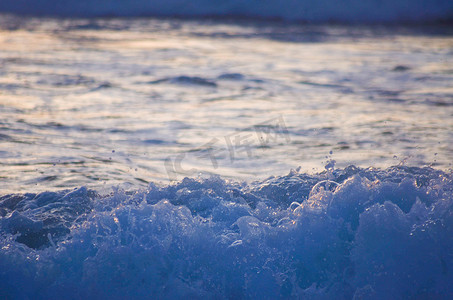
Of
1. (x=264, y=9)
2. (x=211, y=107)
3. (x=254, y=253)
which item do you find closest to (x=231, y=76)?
(x=211, y=107)

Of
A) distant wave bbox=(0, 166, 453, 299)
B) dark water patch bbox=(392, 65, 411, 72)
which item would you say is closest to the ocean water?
distant wave bbox=(0, 166, 453, 299)

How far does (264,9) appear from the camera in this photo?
1595cm

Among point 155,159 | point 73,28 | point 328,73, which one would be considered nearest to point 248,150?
point 155,159

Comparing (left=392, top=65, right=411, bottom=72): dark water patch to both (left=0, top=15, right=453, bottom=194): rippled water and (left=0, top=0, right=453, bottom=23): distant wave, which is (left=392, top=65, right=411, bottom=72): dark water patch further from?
(left=0, top=0, right=453, bottom=23): distant wave

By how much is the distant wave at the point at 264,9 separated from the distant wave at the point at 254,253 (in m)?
13.3

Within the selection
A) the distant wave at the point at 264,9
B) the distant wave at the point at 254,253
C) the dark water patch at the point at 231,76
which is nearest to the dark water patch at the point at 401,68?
the dark water patch at the point at 231,76

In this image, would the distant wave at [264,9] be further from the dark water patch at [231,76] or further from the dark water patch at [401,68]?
the dark water patch at [231,76]

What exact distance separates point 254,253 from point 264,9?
14.1 metres

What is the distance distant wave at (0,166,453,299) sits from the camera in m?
2.70

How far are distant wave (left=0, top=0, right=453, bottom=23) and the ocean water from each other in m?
5.71

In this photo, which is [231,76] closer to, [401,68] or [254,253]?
[401,68]

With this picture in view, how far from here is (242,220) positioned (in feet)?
9.52

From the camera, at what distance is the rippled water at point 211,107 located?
14.6 ft

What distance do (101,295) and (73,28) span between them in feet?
37.9
